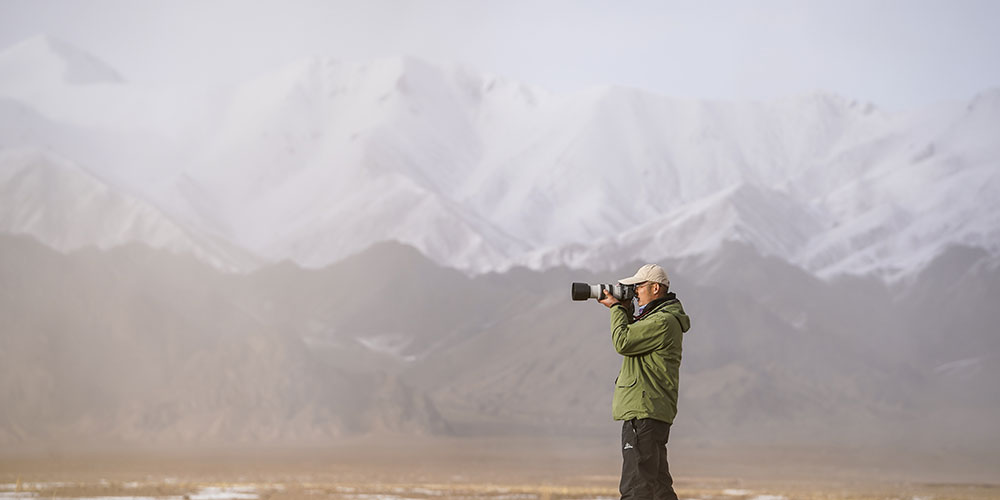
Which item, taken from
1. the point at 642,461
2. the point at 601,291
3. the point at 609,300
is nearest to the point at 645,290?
the point at 609,300

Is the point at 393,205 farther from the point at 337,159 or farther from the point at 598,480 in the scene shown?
the point at 598,480

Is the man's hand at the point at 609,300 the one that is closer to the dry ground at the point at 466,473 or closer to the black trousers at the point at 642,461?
the black trousers at the point at 642,461

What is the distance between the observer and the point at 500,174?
508 ft

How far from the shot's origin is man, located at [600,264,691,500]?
7.00m

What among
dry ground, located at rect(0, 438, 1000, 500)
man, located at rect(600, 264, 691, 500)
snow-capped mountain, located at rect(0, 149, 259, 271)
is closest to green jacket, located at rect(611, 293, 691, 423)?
man, located at rect(600, 264, 691, 500)

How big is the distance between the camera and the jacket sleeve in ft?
0.28

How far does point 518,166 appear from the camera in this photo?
156m

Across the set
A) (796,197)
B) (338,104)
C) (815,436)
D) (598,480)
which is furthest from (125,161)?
(598,480)

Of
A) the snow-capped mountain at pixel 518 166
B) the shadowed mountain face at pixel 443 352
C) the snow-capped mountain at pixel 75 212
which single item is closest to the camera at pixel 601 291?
the shadowed mountain face at pixel 443 352

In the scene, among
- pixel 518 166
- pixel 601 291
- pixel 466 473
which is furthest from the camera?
pixel 518 166

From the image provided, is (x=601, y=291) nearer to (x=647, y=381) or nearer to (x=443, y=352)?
(x=647, y=381)

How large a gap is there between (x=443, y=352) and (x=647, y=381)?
91.0 metres

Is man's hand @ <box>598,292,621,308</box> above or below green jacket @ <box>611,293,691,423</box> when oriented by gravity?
above

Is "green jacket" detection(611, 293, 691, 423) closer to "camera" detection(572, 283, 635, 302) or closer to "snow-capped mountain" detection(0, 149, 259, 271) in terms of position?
"camera" detection(572, 283, 635, 302)
